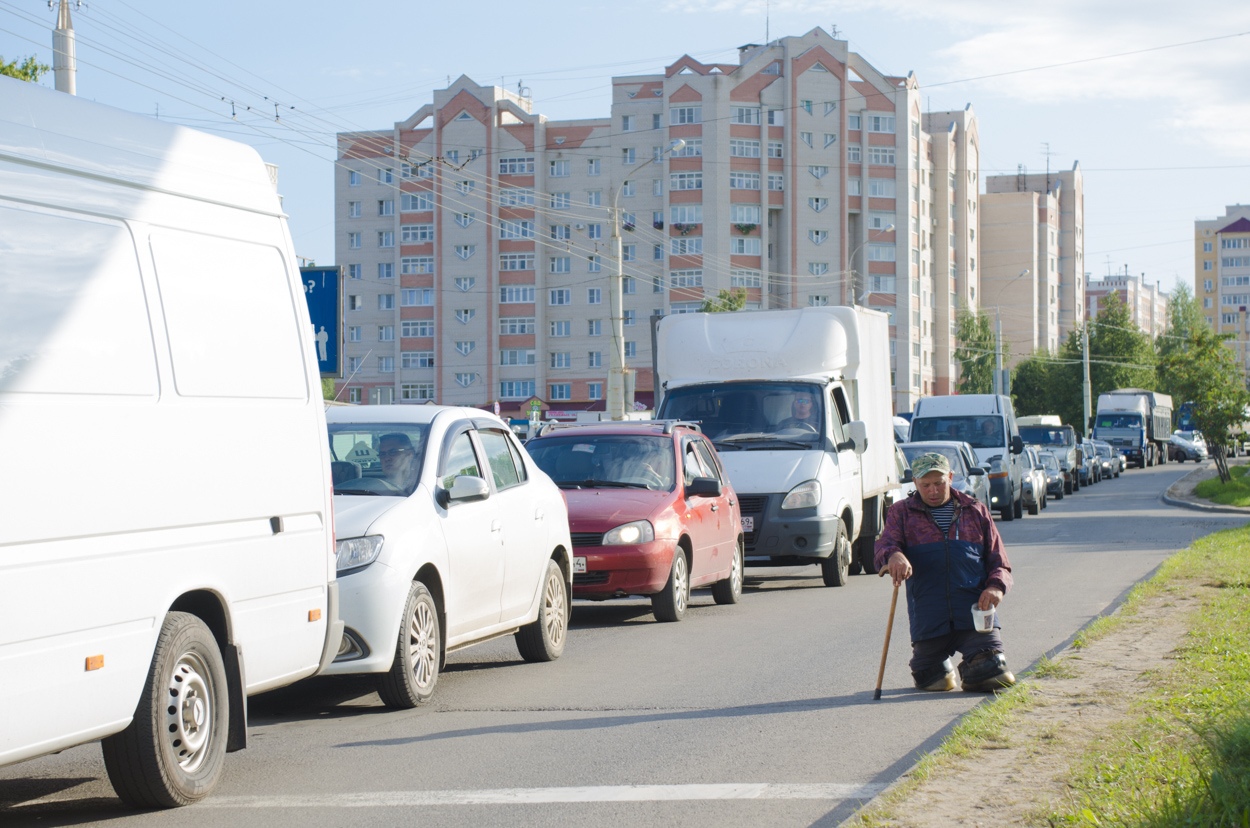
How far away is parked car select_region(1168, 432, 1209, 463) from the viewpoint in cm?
9094

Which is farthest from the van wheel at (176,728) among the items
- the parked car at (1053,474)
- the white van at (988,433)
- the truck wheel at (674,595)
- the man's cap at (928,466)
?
the parked car at (1053,474)

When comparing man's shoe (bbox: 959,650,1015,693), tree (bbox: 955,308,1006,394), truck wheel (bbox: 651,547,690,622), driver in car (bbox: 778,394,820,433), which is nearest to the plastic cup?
man's shoe (bbox: 959,650,1015,693)

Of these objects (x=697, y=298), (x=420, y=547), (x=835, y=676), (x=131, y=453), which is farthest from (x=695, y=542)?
(x=697, y=298)

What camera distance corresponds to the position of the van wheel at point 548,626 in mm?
11320

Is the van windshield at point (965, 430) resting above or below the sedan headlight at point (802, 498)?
above

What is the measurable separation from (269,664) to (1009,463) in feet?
97.1

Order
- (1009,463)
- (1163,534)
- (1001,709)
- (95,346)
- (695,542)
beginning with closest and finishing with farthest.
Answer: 1. (95,346)
2. (1001,709)
3. (695,542)
4. (1163,534)
5. (1009,463)

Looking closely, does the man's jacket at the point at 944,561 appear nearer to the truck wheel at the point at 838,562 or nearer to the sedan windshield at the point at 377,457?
the sedan windshield at the point at 377,457

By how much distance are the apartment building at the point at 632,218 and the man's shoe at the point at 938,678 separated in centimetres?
9046

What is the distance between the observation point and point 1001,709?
27.3 ft

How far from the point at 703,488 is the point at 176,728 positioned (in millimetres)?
8293

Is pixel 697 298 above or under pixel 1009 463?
above

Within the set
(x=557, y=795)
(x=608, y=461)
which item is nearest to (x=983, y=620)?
(x=557, y=795)

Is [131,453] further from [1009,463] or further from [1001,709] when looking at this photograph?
[1009,463]
